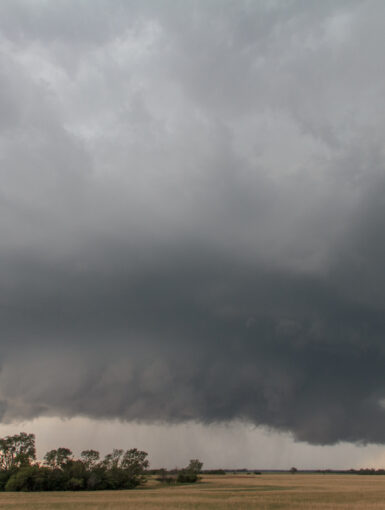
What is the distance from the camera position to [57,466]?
140 meters

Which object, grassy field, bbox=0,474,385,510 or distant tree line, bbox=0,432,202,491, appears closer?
grassy field, bbox=0,474,385,510

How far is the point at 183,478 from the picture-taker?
189750 millimetres

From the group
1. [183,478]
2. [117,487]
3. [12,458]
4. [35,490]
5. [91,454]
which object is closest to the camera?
[35,490]

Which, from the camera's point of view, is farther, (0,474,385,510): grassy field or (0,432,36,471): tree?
(0,432,36,471): tree

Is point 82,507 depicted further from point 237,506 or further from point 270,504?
point 270,504

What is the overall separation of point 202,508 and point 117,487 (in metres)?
83.2

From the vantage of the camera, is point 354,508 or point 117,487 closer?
point 354,508

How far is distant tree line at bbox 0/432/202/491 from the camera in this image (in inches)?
5221

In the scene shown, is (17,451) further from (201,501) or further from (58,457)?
(201,501)

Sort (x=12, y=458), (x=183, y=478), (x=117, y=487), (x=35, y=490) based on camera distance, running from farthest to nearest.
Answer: (x=183, y=478) < (x=12, y=458) < (x=117, y=487) < (x=35, y=490)

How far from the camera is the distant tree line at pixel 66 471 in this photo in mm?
132625

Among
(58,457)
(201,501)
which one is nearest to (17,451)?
(58,457)

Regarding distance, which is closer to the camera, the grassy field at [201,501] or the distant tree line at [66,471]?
the grassy field at [201,501]

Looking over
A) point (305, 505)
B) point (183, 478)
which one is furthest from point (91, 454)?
point (305, 505)
